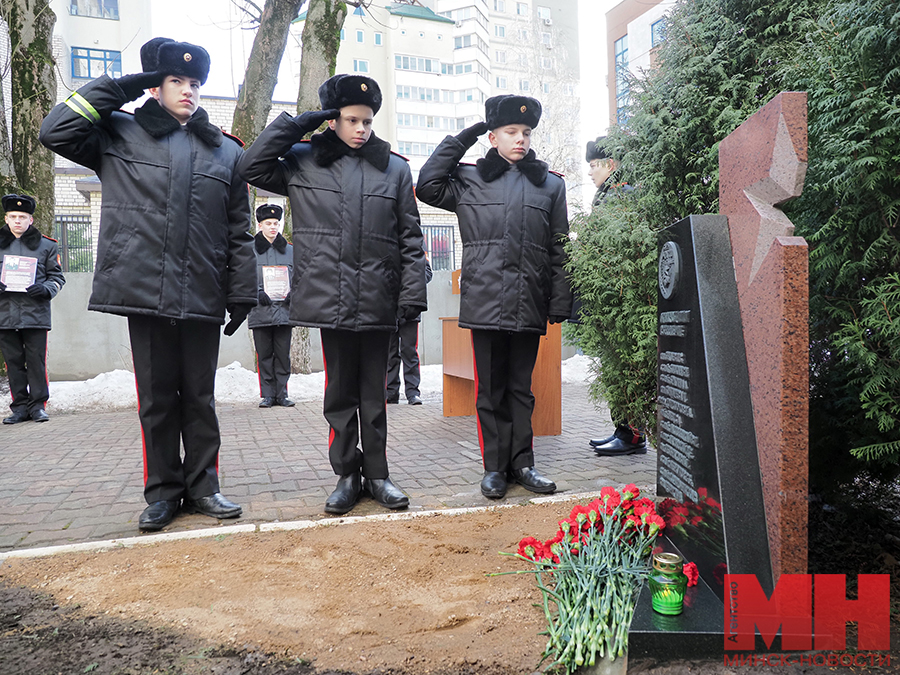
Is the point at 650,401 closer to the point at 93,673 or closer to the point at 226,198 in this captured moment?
the point at 226,198

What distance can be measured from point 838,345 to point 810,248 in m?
0.47

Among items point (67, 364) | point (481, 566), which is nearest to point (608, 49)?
point (67, 364)

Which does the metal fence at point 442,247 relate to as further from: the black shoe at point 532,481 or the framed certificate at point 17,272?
the black shoe at point 532,481

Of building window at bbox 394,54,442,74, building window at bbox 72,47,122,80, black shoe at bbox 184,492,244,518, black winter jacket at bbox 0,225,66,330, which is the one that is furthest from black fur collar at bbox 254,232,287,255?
building window at bbox 394,54,442,74

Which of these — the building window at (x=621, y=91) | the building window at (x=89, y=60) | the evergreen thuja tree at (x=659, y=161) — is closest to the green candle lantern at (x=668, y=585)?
the evergreen thuja tree at (x=659, y=161)

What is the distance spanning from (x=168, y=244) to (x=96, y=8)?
3903cm

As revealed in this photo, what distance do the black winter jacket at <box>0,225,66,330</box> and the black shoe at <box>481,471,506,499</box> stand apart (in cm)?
604

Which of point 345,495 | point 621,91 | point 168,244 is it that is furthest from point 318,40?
point 345,495

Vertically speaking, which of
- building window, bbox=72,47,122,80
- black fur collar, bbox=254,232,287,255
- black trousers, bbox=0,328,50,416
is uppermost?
building window, bbox=72,47,122,80

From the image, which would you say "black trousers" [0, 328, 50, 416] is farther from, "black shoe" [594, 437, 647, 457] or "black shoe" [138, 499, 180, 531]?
"black shoe" [594, 437, 647, 457]

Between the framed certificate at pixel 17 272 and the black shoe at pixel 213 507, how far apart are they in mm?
5043

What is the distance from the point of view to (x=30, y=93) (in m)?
9.52

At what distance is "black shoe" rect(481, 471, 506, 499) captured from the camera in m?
3.96

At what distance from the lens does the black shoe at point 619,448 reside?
5.34 metres
